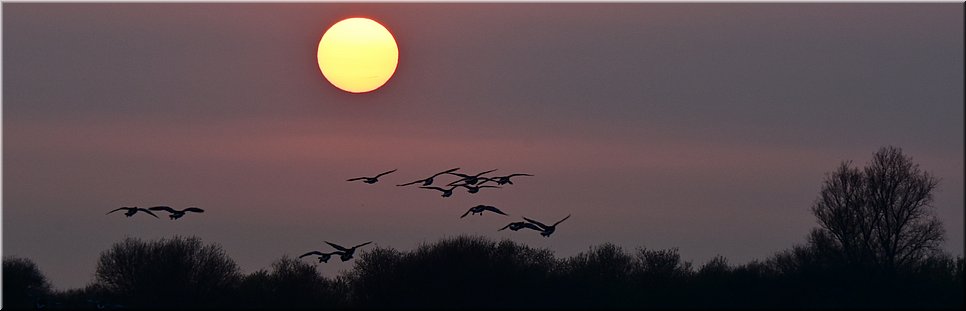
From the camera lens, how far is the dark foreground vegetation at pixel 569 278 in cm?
10244

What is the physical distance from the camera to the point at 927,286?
10444cm

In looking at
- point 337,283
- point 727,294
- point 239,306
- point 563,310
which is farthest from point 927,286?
point 337,283

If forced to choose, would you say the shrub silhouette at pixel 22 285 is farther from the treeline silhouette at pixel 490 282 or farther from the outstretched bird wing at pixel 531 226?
the outstretched bird wing at pixel 531 226

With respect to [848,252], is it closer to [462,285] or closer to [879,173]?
[879,173]

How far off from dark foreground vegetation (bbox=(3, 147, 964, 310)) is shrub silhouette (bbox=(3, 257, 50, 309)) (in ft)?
0.50

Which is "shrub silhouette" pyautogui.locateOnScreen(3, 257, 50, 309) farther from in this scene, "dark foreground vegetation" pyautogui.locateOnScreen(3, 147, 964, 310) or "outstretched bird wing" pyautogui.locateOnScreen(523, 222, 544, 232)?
"outstretched bird wing" pyautogui.locateOnScreen(523, 222, 544, 232)

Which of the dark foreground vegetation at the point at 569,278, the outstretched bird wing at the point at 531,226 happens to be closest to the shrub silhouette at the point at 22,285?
the dark foreground vegetation at the point at 569,278

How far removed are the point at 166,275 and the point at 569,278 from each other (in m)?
27.3

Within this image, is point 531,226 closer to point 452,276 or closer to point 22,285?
point 452,276

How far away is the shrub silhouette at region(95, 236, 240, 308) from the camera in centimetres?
12450

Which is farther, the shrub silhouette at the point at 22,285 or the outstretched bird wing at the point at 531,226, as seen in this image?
the shrub silhouette at the point at 22,285

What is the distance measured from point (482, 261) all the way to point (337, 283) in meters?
16.5

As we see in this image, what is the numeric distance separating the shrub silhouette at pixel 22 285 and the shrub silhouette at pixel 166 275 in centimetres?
476

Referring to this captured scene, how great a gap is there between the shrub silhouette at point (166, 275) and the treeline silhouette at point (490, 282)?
0.12 meters
